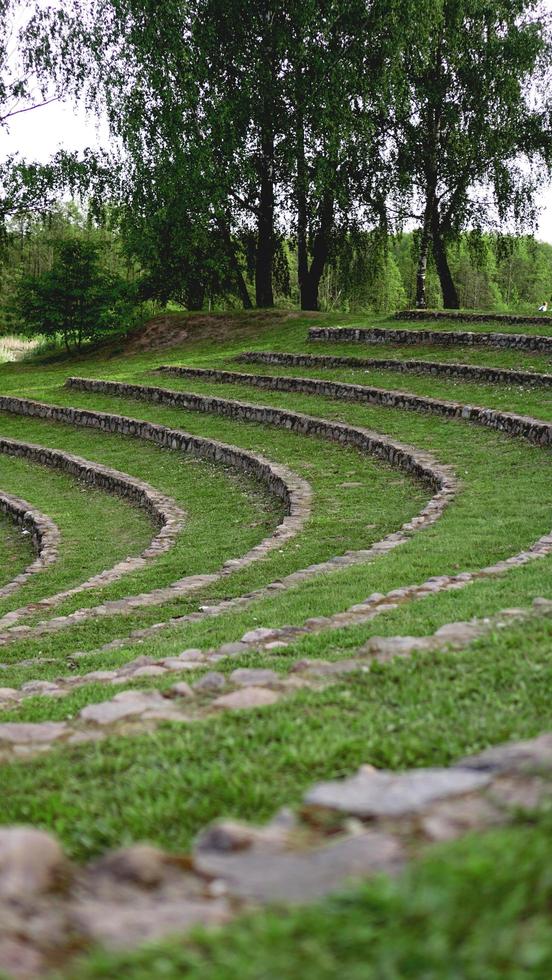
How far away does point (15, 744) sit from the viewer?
398cm

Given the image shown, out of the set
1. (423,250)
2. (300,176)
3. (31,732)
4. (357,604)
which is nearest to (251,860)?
(31,732)

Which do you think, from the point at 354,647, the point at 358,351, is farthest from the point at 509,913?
the point at 358,351

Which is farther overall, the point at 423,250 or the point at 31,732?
the point at 423,250

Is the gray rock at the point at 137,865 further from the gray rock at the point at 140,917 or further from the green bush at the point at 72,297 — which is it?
the green bush at the point at 72,297

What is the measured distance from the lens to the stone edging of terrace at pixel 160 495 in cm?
933

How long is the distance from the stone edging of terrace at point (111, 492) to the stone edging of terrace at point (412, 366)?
8.86 meters

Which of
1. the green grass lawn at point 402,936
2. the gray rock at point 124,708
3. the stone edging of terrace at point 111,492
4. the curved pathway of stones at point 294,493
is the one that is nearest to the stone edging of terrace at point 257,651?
the gray rock at point 124,708

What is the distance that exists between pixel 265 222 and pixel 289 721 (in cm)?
3579

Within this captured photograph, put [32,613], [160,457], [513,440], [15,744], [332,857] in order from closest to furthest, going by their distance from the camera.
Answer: [332,857] → [15,744] → [32,613] → [513,440] → [160,457]

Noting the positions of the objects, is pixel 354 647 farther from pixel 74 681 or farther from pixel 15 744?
pixel 15 744

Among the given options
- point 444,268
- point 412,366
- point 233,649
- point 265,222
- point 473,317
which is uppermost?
point 265,222

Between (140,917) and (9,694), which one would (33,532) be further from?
(140,917)

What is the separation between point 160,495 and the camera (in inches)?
619

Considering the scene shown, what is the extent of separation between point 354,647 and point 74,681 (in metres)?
1.83
